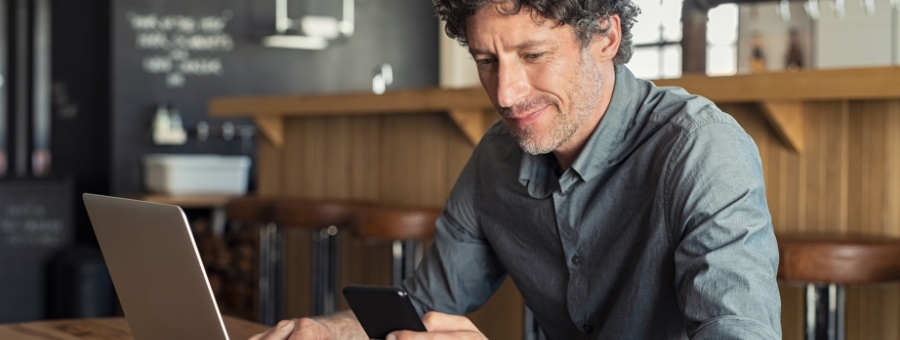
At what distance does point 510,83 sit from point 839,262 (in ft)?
3.37

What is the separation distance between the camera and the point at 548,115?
1462 mm

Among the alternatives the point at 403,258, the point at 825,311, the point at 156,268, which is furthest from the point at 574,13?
the point at 403,258

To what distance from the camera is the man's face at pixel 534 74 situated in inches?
55.2

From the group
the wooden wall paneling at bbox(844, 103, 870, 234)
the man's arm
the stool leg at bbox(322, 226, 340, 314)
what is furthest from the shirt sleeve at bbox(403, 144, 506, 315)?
the stool leg at bbox(322, 226, 340, 314)

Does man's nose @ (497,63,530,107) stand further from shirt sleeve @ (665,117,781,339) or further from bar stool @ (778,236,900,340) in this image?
bar stool @ (778,236,900,340)

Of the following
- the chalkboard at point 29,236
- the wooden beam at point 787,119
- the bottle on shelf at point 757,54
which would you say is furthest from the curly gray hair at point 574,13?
the bottle on shelf at point 757,54

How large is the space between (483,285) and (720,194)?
0.59m

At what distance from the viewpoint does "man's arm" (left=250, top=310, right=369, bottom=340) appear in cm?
134

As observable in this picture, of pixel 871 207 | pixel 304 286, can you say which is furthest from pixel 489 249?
pixel 304 286

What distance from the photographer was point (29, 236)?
5293 millimetres

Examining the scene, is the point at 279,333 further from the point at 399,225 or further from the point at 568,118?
the point at 399,225

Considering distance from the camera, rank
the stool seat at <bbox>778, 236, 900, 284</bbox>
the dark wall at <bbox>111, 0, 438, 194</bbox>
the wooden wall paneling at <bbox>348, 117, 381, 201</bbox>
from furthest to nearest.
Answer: the dark wall at <bbox>111, 0, 438, 194</bbox> < the wooden wall paneling at <bbox>348, 117, 381, 201</bbox> < the stool seat at <bbox>778, 236, 900, 284</bbox>

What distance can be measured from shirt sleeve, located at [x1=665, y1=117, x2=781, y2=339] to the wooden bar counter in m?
1.13

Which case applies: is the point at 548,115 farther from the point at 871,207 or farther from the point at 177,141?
the point at 177,141
